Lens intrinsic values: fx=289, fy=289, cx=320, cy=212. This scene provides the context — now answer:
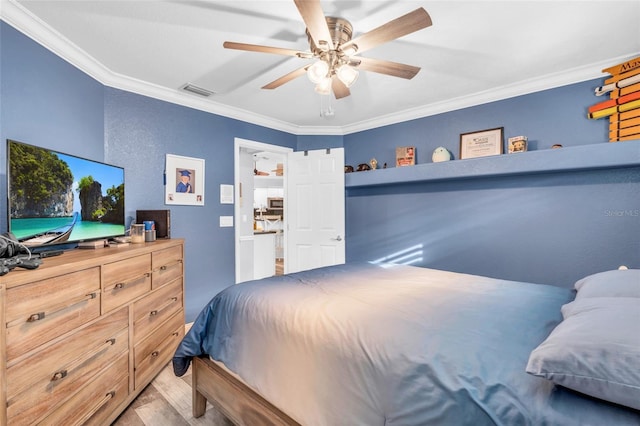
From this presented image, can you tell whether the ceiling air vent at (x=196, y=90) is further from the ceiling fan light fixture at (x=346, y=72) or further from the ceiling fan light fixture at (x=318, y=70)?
the ceiling fan light fixture at (x=346, y=72)

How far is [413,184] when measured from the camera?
11.8ft

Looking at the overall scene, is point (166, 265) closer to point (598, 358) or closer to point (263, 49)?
point (263, 49)

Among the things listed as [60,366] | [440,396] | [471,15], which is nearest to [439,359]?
[440,396]

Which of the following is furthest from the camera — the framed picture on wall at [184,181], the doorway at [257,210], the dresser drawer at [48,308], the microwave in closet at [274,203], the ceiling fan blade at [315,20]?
the microwave in closet at [274,203]

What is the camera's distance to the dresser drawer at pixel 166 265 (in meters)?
2.14

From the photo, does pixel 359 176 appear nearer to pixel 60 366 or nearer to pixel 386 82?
pixel 386 82

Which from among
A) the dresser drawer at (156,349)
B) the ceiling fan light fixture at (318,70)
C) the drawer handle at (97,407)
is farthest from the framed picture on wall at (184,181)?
the ceiling fan light fixture at (318,70)

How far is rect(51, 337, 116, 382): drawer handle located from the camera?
4.38 ft

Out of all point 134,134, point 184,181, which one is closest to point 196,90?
point 134,134

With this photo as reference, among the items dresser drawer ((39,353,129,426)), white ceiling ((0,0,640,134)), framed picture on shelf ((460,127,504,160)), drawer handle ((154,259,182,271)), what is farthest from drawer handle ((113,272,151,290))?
framed picture on shelf ((460,127,504,160))

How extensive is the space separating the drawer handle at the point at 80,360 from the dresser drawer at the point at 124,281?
0.63 ft

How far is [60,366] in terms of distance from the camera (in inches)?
53.4

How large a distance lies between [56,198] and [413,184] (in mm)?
3321

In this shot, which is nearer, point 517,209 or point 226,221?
point 517,209
